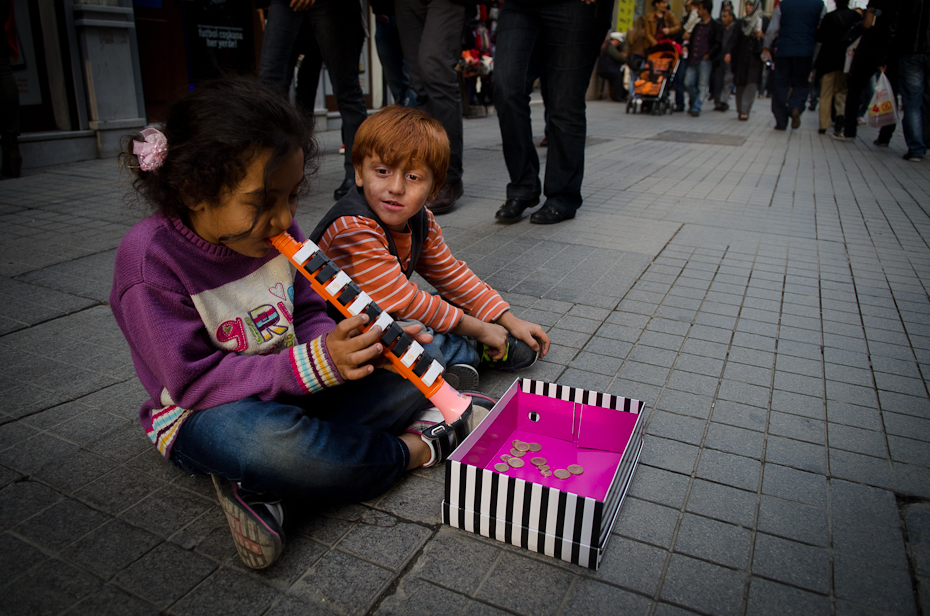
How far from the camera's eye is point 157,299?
1404 millimetres

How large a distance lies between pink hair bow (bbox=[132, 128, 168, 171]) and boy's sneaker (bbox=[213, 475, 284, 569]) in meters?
0.71

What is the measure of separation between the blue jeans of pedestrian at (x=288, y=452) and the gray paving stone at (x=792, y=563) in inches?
33.0

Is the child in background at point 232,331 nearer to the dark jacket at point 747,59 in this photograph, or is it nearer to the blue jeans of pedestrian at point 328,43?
the blue jeans of pedestrian at point 328,43

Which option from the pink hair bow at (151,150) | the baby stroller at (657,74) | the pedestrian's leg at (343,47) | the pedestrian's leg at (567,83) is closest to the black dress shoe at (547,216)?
the pedestrian's leg at (567,83)

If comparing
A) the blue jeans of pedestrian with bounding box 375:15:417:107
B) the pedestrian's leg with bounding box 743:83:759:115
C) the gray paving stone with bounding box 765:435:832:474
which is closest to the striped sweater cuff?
the gray paving stone with bounding box 765:435:832:474

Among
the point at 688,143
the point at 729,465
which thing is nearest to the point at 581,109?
the point at 729,465

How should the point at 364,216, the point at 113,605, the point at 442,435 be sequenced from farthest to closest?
the point at 364,216 → the point at 442,435 → the point at 113,605

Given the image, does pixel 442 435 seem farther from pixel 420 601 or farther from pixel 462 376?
pixel 420 601

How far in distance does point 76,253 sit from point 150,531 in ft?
8.12

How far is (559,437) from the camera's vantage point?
186 centimetres

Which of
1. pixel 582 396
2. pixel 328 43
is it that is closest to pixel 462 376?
pixel 582 396

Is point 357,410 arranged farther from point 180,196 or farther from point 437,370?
point 180,196

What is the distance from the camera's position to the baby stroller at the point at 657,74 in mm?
12547

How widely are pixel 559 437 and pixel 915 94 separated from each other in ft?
25.4
